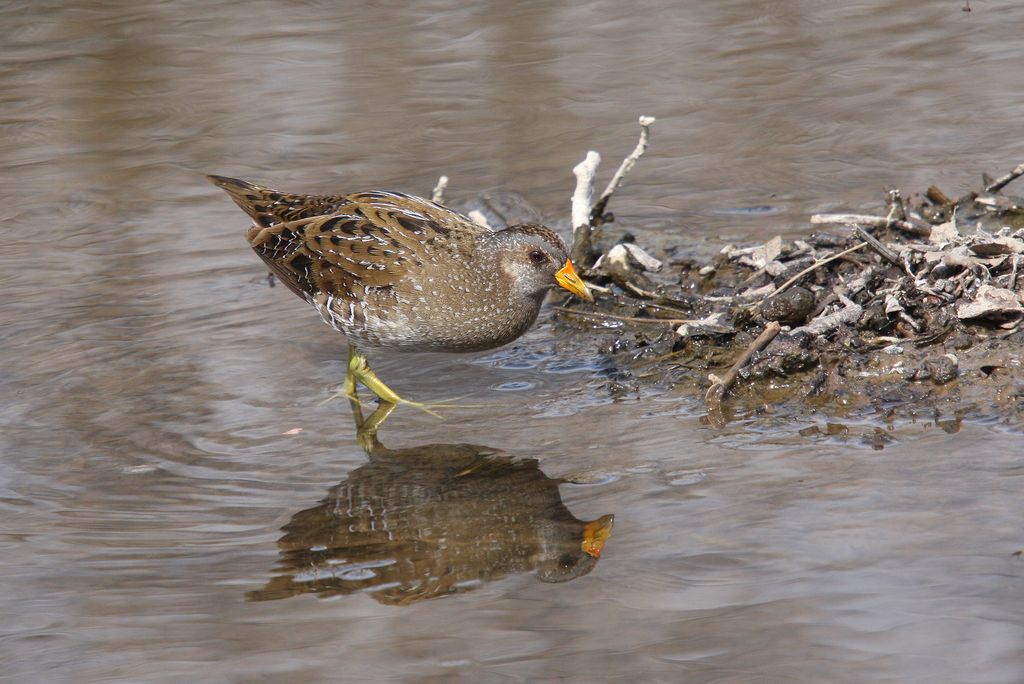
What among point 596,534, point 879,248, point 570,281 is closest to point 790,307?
point 879,248

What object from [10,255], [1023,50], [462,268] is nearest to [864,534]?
[462,268]

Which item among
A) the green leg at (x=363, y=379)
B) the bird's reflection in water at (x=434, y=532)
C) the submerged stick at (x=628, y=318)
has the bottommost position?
the bird's reflection in water at (x=434, y=532)

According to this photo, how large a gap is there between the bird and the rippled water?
13.3 inches

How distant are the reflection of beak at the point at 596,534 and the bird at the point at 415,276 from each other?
148cm

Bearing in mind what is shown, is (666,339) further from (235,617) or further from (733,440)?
(235,617)

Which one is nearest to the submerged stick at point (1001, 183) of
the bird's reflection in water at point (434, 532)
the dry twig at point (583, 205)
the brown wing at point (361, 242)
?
the dry twig at point (583, 205)

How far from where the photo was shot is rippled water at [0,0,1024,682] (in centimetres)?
402

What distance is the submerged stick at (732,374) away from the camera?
550 cm

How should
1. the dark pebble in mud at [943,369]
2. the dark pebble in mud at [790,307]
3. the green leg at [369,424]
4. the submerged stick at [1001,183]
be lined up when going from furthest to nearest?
the submerged stick at [1001,183], the dark pebble in mud at [790,307], the green leg at [369,424], the dark pebble in mud at [943,369]

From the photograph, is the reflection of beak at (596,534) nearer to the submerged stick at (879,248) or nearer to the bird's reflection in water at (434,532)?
the bird's reflection in water at (434,532)

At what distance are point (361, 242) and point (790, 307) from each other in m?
2.03

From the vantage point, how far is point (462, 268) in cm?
598

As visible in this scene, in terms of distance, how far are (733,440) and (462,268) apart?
5.16 ft

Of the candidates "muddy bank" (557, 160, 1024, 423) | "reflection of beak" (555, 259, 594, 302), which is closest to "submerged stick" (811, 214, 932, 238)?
"muddy bank" (557, 160, 1024, 423)
